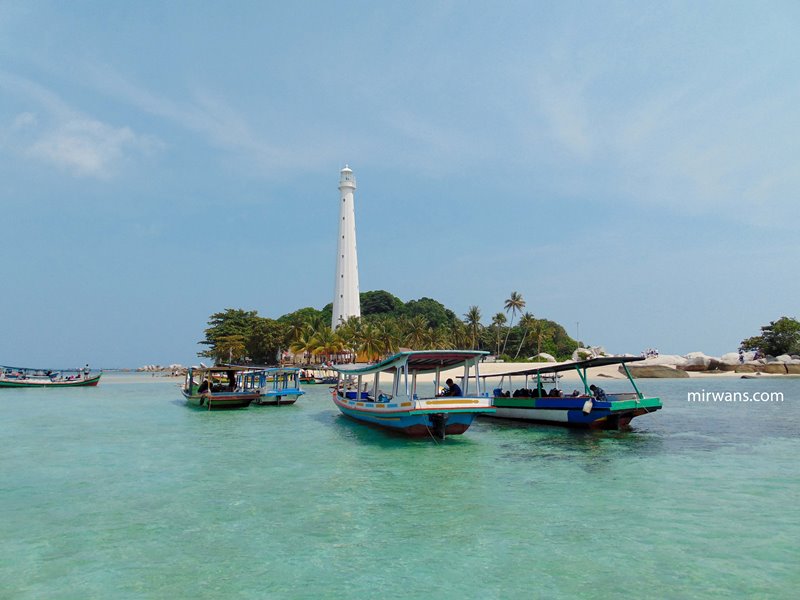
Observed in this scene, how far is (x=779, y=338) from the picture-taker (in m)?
80.3

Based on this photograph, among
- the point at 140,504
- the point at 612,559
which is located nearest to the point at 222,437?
the point at 140,504

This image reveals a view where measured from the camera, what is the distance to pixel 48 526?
1062 cm

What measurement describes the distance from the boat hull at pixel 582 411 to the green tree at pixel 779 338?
239 feet

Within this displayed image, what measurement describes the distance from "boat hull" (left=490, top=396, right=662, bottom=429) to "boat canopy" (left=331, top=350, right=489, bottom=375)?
5162 mm

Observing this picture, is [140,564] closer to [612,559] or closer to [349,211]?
[612,559]

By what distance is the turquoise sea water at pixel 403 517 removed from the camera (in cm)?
777

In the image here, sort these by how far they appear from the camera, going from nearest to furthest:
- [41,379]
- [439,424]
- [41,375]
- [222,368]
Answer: [439,424] → [222,368] → [41,379] → [41,375]

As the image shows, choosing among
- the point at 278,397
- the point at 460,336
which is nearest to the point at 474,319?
→ the point at 460,336

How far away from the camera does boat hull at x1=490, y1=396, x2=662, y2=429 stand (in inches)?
873

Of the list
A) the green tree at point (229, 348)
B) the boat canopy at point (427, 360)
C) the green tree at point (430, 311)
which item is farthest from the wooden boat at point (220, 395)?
the green tree at point (430, 311)

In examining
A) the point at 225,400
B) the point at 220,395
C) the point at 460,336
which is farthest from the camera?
the point at 460,336

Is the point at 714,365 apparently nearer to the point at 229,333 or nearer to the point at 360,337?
the point at 360,337

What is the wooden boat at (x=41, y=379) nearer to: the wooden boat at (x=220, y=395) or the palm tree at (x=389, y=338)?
the wooden boat at (x=220, y=395)

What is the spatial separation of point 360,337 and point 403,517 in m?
58.3
